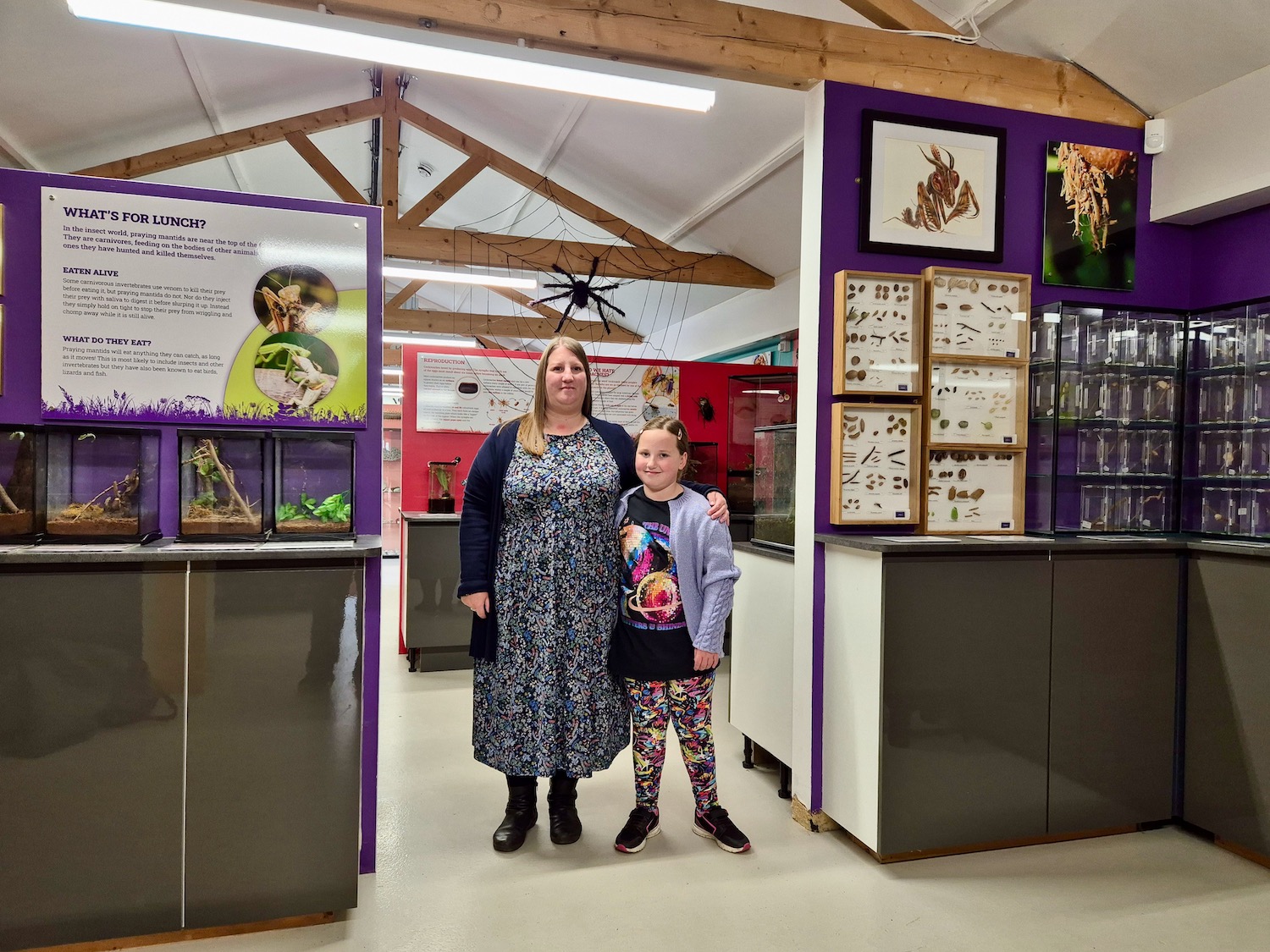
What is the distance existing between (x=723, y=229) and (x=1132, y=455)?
173 inches

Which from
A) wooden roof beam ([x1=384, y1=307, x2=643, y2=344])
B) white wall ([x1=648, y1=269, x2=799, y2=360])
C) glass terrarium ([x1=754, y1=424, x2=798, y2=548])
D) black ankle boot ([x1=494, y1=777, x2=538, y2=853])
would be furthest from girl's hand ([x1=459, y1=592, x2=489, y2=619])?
wooden roof beam ([x1=384, y1=307, x2=643, y2=344])

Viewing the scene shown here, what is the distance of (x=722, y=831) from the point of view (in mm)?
2725

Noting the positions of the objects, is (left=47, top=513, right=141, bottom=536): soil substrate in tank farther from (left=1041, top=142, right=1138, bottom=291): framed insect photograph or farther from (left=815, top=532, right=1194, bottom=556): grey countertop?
(left=1041, top=142, right=1138, bottom=291): framed insect photograph

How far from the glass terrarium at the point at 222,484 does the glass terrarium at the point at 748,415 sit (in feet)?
15.6

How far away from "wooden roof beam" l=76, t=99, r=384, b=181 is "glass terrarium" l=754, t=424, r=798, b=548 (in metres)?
5.05

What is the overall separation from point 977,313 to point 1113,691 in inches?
57.7

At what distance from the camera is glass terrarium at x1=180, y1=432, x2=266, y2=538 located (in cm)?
235

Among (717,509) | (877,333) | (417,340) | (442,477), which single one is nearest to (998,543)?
(877,333)

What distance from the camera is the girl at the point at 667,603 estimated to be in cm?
255

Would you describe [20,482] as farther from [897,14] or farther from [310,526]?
[897,14]

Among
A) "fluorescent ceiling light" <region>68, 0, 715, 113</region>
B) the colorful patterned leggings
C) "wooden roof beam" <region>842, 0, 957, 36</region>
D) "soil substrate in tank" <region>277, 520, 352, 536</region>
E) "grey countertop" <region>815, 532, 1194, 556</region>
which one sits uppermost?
"wooden roof beam" <region>842, 0, 957, 36</region>

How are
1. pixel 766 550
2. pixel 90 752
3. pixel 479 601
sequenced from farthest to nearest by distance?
pixel 766 550 → pixel 479 601 → pixel 90 752

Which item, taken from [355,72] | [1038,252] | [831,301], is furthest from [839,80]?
[355,72]

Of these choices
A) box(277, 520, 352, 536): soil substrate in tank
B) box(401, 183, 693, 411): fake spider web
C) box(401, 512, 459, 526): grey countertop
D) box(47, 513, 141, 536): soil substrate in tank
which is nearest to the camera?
box(47, 513, 141, 536): soil substrate in tank
